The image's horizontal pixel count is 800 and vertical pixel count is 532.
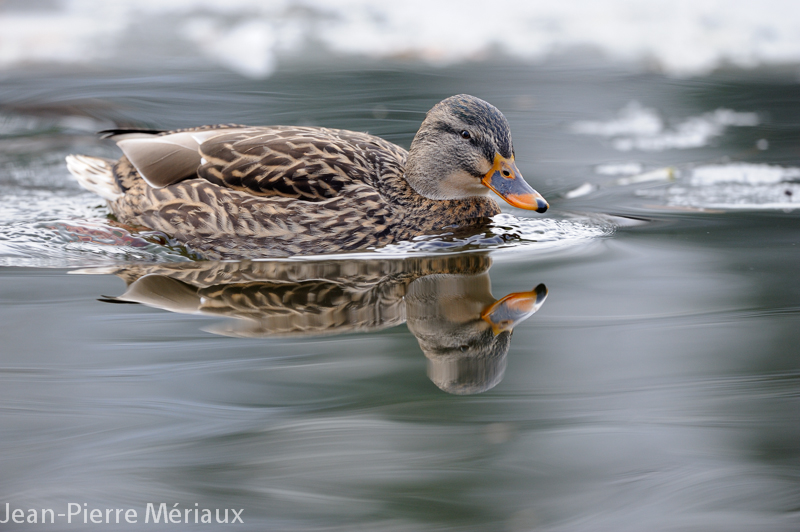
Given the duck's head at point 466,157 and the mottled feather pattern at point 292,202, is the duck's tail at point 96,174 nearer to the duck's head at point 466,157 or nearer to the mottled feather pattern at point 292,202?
the mottled feather pattern at point 292,202

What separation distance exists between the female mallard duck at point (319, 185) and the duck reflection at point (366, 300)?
272 millimetres

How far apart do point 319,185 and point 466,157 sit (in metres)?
0.93

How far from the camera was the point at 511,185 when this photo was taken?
15.9 ft

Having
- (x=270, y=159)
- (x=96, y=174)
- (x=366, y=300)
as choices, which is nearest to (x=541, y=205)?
(x=366, y=300)

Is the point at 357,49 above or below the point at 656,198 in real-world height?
above

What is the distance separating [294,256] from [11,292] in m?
1.54

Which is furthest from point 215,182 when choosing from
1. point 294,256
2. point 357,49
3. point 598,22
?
point 598,22

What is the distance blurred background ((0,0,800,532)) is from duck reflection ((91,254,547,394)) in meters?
0.02

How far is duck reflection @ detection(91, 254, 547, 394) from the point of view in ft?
11.3

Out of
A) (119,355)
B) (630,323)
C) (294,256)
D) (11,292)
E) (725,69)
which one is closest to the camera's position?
(119,355)

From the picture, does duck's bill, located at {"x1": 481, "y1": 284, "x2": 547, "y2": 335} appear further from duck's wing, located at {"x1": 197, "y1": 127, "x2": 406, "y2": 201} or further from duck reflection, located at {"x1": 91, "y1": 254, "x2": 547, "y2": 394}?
duck's wing, located at {"x1": 197, "y1": 127, "x2": 406, "y2": 201}

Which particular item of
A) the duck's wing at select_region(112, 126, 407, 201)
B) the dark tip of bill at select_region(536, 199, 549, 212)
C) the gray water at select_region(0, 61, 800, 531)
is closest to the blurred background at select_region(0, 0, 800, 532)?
the gray water at select_region(0, 61, 800, 531)

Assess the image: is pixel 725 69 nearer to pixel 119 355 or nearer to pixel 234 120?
pixel 234 120

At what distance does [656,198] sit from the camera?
6020 millimetres
